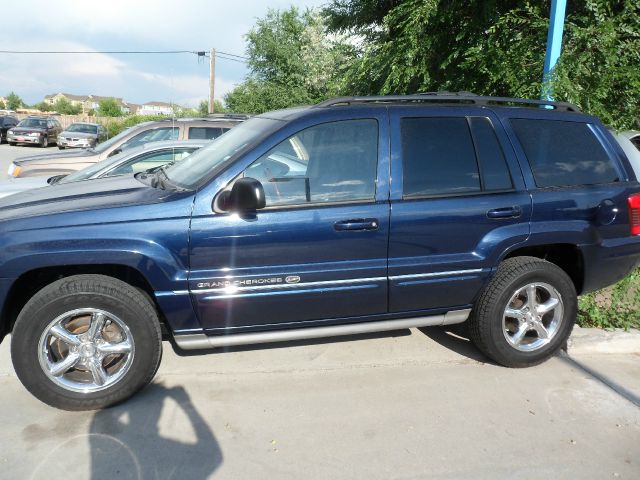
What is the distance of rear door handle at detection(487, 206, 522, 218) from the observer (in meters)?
3.59

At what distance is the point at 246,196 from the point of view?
305 centimetres

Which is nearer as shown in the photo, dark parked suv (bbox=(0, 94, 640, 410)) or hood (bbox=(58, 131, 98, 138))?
dark parked suv (bbox=(0, 94, 640, 410))

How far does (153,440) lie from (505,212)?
8.63 ft

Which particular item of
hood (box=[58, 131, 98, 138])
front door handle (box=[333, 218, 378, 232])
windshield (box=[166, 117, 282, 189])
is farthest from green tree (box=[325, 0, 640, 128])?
hood (box=[58, 131, 98, 138])

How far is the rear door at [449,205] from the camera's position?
347 cm

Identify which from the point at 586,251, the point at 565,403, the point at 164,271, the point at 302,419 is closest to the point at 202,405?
the point at 302,419

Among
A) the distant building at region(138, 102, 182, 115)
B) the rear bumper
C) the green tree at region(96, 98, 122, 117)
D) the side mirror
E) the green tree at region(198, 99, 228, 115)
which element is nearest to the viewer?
the side mirror

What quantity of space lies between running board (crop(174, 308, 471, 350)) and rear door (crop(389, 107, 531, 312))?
0.10 metres

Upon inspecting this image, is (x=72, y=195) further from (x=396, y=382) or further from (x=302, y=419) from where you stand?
(x=396, y=382)

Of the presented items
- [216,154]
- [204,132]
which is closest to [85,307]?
[216,154]

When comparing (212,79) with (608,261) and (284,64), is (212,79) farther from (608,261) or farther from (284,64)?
(608,261)

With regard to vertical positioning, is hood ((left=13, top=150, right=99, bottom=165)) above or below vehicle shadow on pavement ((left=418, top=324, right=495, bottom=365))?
above

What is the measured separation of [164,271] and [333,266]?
103cm

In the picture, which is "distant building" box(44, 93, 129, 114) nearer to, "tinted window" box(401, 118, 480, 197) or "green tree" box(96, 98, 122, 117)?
"green tree" box(96, 98, 122, 117)
